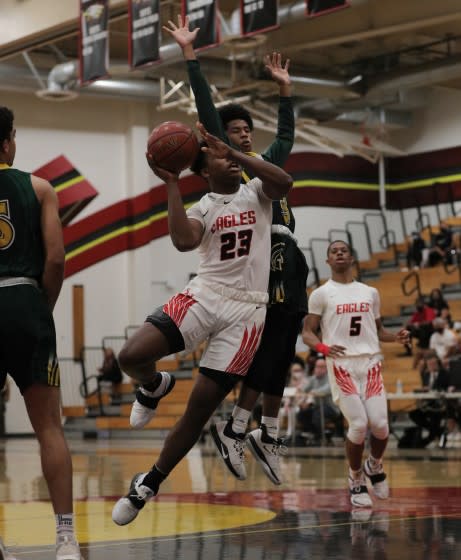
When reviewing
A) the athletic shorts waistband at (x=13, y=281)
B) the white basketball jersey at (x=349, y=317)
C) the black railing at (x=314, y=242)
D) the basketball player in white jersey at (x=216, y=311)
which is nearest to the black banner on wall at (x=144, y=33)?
the white basketball jersey at (x=349, y=317)

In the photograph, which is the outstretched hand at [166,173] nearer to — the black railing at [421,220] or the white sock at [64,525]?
the white sock at [64,525]

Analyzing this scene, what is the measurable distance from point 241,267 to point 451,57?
58.9 feet

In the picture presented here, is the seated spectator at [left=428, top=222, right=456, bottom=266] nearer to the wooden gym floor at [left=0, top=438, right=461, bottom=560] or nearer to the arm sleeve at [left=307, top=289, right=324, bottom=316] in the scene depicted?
the wooden gym floor at [left=0, top=438, right=461, bottom=560]

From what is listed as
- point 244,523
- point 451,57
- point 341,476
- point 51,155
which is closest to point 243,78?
point 451,57

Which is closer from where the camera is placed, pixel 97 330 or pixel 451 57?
pixel 451 57

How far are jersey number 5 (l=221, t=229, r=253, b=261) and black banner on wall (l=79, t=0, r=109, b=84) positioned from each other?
37.1 ft

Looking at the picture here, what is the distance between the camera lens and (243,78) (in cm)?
2172

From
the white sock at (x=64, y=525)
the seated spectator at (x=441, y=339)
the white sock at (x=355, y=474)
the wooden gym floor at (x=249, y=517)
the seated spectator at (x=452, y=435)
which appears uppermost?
the seated spectator at (x=441, y=339)

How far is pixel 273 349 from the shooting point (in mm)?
6723

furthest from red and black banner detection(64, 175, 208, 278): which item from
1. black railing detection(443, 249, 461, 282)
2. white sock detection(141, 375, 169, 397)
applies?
white sock detection(141, 375, 169, 397)

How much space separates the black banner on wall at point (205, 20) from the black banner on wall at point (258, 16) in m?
0.38

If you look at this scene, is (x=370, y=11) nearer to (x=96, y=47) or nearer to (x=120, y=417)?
(x=96, y=47)

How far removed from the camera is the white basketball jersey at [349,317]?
9.36 meters

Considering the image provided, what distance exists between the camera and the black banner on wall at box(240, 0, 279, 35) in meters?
14.7
